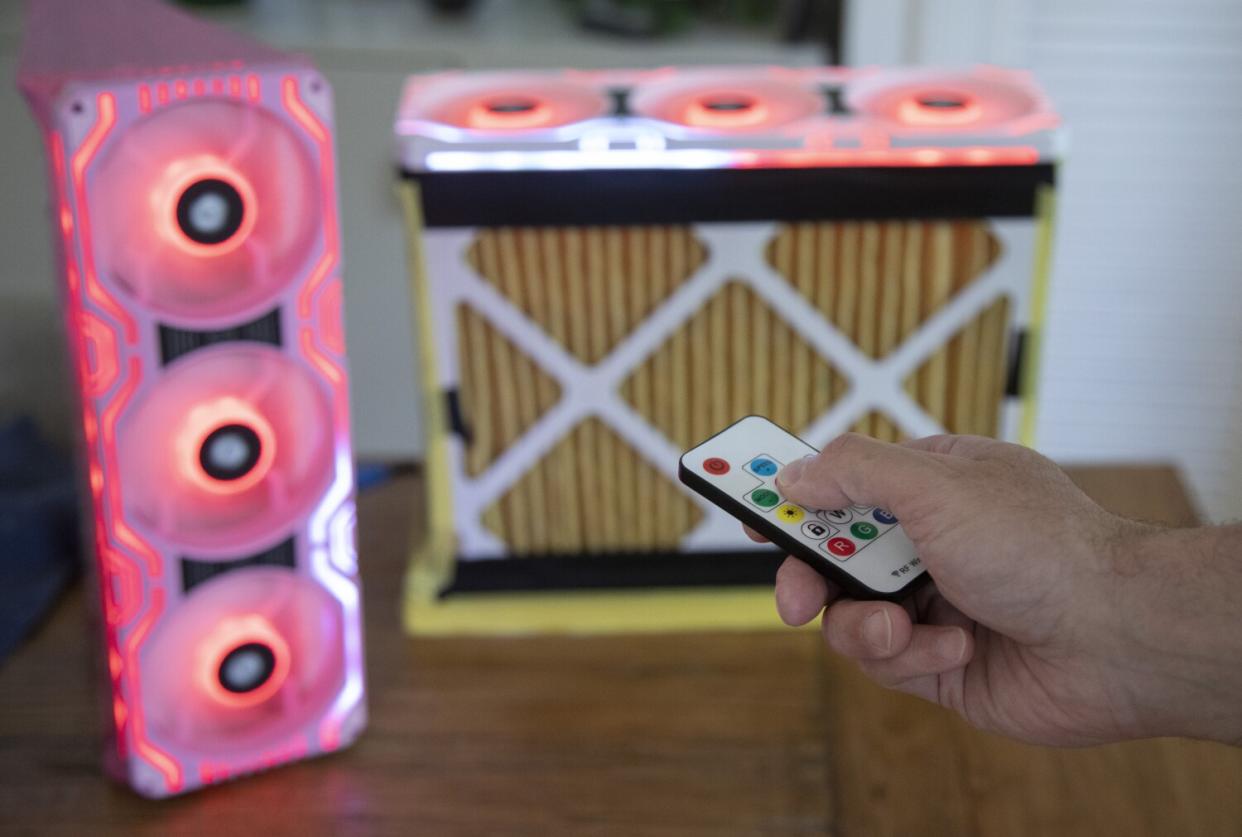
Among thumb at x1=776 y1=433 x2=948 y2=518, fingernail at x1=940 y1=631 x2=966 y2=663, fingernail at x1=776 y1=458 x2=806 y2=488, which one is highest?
thumb at x1=776 y1=433 x2=948 y2=518

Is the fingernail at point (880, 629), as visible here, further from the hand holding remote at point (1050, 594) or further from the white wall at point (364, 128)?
the white wall at point (364, 128)

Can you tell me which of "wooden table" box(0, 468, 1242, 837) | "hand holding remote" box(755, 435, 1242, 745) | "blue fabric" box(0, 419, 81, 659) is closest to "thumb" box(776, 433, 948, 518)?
"hand holding remote" box(755, 435, 1242, 745)

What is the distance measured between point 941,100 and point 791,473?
340 millimetres

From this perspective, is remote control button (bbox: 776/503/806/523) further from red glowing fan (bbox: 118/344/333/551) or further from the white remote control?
red glowing fan (bbox: 118/344/333/551)

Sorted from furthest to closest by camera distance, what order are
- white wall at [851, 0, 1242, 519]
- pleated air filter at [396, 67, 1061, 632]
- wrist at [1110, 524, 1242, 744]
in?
white wall at [851, 0, 1242, 519] → pleated air filter at [396, 67, 1061, 632] → wrist at [1110, 524, 1242, 744]

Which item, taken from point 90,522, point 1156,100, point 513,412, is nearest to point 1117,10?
point 1156,100

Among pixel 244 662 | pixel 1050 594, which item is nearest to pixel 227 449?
pixel 244 662

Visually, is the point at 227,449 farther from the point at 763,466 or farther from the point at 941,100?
the point at 941,100

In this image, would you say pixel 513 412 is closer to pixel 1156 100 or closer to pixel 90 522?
pixel 90 522

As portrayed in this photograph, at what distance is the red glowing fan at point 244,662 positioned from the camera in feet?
2.45

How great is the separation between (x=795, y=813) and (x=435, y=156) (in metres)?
0.41

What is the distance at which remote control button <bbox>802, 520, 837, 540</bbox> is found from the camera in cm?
62

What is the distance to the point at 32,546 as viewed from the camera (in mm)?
926

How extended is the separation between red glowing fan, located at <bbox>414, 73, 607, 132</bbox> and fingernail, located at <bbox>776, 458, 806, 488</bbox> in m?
0.29
